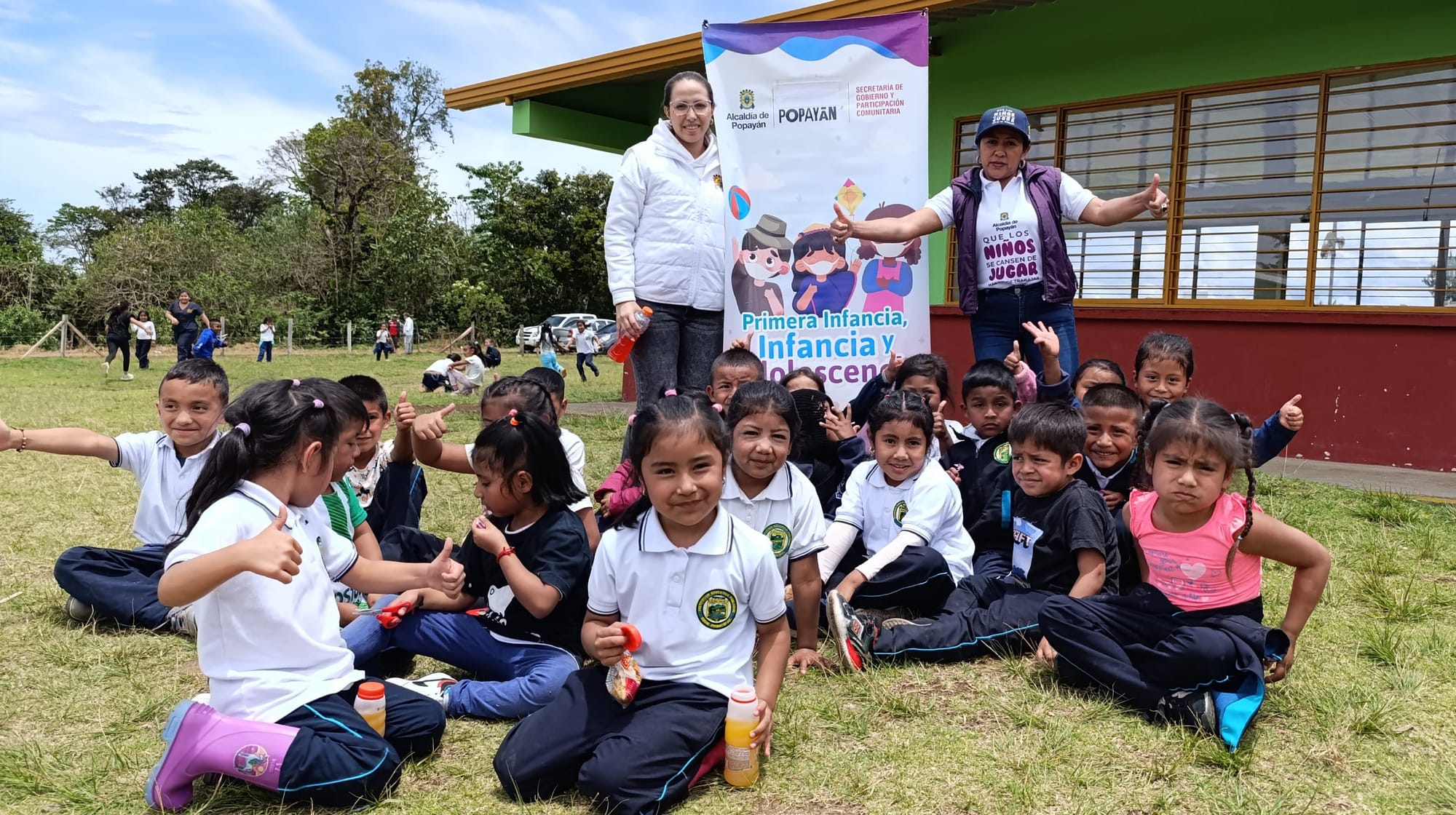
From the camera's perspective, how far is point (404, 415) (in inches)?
137

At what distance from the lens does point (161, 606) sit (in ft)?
11.0

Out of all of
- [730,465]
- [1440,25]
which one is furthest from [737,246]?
[1440,25]

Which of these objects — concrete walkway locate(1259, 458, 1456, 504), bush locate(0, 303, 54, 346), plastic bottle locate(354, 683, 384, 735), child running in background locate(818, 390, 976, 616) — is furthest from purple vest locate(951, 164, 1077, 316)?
bush locate(0, 303, 54, 346)

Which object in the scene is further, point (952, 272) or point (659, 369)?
point (952, 272)

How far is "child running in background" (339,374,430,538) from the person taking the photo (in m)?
3.69

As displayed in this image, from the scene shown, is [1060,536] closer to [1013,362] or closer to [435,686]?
[1013,362]

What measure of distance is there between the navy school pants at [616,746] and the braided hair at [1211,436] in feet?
4.46

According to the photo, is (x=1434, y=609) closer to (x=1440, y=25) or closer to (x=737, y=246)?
(x=737, y=246)

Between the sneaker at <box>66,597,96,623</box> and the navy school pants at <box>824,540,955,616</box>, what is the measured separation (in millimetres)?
2554

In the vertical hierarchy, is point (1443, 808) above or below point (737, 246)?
below

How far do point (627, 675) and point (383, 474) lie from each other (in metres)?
1.90

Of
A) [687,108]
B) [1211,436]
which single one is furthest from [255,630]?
[687,108]

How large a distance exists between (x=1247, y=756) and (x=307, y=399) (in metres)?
2.34

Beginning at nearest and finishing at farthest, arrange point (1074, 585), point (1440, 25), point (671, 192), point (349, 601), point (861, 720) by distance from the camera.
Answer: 1. point (861, 720)
2. point (1074, 585)
3. point (349, 601)
4. point (671, 192)
5. point (1440, 25)
